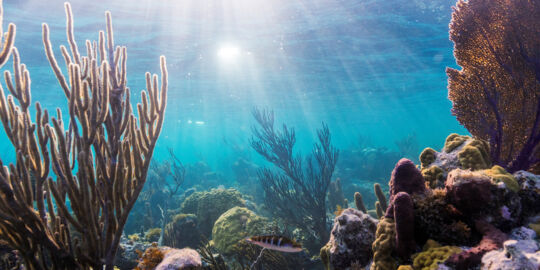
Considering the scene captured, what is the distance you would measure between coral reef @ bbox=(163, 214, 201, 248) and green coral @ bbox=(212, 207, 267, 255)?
1817mm

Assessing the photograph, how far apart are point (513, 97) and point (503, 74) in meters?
0.38

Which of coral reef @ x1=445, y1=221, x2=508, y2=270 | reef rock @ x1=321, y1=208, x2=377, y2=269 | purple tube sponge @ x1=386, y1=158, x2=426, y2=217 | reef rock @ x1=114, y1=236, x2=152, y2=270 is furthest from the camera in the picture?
reef rock @ x1=114, y1=236, x2=152, y2=270

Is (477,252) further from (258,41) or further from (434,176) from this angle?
(258,41)

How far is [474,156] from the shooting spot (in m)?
3.29

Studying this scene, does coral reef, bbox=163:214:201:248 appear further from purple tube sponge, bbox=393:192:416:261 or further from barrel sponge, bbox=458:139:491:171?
barrel sponge, bbox=458:139:491:171

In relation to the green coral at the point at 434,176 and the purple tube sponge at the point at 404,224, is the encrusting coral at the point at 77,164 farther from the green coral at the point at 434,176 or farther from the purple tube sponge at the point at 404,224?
the green coral at the point at 434,176

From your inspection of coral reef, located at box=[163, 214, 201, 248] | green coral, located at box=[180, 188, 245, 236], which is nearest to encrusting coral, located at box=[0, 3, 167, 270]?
coral reef, located at box=[163, 214, 201, 248]

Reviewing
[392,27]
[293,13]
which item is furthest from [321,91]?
[293,13]

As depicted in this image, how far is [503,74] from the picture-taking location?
4105mm

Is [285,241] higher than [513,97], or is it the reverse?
[513,97]

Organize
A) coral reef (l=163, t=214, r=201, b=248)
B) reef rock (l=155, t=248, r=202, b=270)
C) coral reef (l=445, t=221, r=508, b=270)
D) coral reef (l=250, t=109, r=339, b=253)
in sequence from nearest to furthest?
1. coral reef (l=445, t=221, r=508, b=270)
2. reef rock (l=155, t=248, r=202, b=270)
3. coral reef (l=250, t=109, r=339, b=253)
4. coral reef (l=163, t=214, r=201, b=248)

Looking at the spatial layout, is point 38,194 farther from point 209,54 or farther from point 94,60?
point 209,54

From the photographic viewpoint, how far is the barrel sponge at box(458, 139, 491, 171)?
128 inches

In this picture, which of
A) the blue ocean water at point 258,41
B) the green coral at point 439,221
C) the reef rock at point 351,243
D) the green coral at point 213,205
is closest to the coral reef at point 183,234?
the green coral at point 213,205
